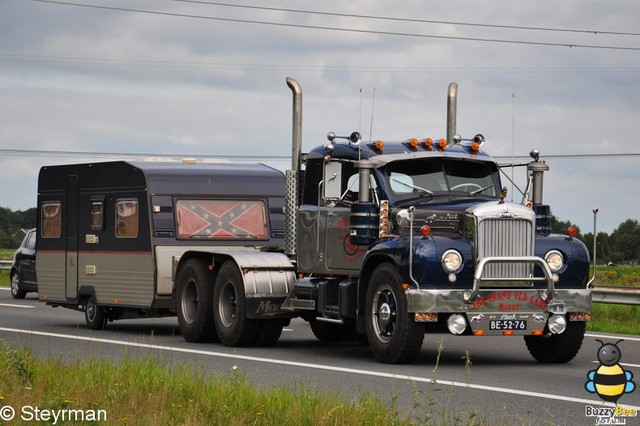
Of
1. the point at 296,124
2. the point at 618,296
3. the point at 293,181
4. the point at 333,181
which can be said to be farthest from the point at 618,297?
the point at 333,181

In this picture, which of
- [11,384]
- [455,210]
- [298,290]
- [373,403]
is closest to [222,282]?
[298,290]

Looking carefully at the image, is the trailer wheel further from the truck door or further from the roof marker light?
the truck door

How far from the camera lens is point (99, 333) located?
73.6 ft

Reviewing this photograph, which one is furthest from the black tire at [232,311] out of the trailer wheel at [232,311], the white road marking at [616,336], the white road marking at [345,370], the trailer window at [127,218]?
the white road marking at [616,336]

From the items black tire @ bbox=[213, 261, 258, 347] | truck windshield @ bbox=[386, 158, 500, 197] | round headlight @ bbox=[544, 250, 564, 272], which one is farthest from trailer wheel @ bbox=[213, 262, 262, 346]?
round headlight @ bbox=[544, 250, 564, 272]

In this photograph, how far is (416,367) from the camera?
53.0 feet

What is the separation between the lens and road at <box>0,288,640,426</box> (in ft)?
39.8

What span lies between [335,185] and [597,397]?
18.4 ft

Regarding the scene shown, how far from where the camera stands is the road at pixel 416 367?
1214 cm

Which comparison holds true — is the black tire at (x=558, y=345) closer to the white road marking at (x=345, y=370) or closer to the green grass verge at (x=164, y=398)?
the white road marking at (x=345, y=370)

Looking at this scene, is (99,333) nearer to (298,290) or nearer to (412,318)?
(298,290)

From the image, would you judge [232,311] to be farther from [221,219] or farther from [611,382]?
[611,382]

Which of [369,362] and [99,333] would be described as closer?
[369,362]

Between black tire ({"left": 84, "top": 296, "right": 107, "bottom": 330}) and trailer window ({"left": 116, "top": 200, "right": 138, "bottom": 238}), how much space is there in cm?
151
